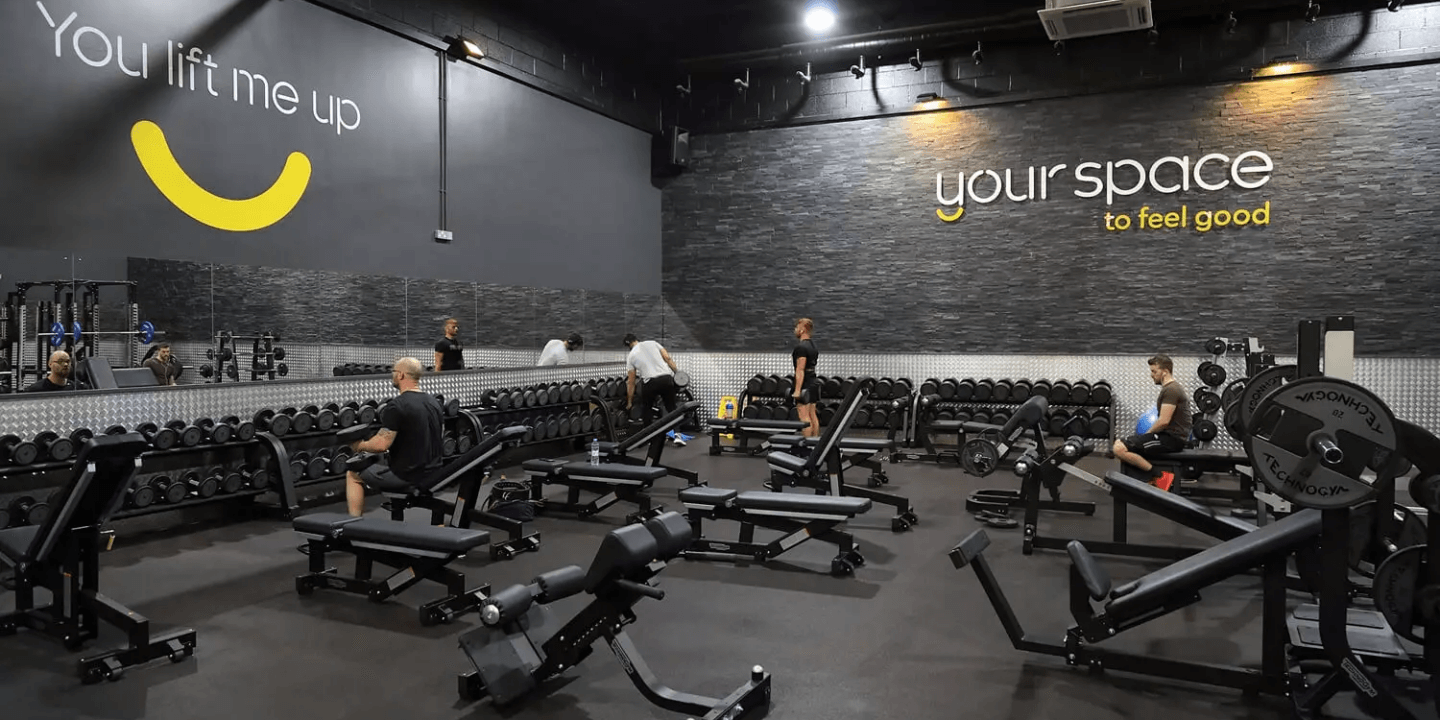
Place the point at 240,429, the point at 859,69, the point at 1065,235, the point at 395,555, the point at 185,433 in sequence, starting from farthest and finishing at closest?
1. the point at 859,69
2. the point at 1065,235
3. the point at 240,429
4. the point at 185,433
5. the point at 395,555

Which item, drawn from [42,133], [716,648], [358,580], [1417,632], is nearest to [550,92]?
[42,133]

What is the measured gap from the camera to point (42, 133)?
5121 millimetres

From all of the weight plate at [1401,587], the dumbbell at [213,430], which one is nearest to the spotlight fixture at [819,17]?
the dumbbell at [213,430]

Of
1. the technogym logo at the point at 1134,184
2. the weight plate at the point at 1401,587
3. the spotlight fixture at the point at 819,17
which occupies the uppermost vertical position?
the spotlight fixture at the point at 819,17

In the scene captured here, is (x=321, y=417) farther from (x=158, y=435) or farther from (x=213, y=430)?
(x=158, y=435)

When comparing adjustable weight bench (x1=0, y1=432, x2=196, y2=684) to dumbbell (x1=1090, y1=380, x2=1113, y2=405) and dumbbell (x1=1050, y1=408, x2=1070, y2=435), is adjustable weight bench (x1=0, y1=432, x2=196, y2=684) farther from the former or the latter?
dumbbell (x1=1090, y1=380, x2=1113, y2=405)

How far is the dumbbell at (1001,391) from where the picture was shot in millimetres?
9438

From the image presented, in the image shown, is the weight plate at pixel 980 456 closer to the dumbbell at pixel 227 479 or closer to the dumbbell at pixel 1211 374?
the dumbbell at pixel 1211 374

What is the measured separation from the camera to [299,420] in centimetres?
619

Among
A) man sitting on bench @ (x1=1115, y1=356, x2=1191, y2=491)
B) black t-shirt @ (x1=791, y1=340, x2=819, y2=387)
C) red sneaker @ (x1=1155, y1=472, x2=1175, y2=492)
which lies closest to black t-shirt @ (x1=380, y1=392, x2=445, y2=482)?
black t-shirt @ (x1=791, y1=340, x2=819, y2=387)

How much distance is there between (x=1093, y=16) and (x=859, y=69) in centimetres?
307

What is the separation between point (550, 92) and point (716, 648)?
7.40 metres

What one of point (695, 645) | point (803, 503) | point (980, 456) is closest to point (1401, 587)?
point (695, 645)

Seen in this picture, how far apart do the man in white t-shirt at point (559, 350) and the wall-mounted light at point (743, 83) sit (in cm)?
373
